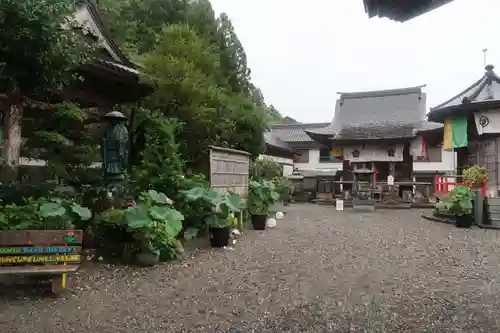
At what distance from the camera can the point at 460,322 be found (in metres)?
3.79

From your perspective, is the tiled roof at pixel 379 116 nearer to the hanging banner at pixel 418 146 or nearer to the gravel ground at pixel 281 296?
the hanging banner at pixel 418 146

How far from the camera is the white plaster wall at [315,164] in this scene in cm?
3234

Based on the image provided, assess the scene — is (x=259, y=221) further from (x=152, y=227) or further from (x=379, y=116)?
(x=379, y=116)

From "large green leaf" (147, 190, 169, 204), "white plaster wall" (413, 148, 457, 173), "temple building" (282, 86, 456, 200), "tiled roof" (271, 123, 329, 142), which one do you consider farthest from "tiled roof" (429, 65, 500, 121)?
"tiled roof" (271, 123, 329, 142)

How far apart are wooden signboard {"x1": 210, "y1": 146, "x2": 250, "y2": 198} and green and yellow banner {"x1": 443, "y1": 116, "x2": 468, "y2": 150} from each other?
393 inches

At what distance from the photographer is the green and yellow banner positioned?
16.2 meters

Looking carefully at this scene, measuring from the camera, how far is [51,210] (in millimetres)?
4867

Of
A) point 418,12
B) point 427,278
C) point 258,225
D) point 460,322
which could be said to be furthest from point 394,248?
point 418,12

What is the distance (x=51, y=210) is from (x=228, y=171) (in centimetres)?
577

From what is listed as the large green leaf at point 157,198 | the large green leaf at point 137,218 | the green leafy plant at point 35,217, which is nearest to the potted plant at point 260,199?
the large green leaf at point 157,198

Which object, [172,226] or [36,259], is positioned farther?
[172,226]

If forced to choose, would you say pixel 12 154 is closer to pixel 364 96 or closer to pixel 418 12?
pixel 418 12

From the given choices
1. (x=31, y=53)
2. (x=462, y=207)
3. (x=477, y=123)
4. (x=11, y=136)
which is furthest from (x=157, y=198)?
(x=477, y=123)

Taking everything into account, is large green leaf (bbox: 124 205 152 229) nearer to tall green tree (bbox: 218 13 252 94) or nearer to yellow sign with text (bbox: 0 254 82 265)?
yellow sign with text (bbox: 0 254 82 265)
